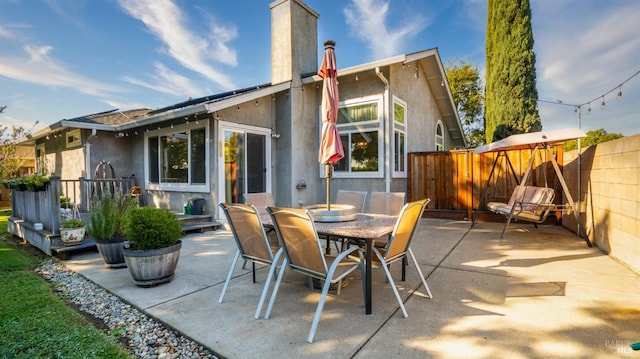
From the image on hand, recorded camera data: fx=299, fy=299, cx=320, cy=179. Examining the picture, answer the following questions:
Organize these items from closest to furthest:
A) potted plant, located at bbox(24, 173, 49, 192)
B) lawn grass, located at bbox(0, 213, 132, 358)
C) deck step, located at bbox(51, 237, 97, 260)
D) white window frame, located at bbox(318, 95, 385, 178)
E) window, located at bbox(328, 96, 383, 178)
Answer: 1. lawn grass, located at bbox(0, 213, 132, 358)
2. deck step, located at bbox(51, 237, 97, 260)
3. potted plant, located at bbox(24, 173, 49, 192)
4. white window frame, located at bbox(318, 95, 385, 178)
5. window, located at bbox(328, 96, 383, 178)

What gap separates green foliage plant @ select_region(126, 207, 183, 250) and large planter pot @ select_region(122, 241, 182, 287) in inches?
3.1

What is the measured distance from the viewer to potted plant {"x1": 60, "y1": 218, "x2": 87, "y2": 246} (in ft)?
15.1

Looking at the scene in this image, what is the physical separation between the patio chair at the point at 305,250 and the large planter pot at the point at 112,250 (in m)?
2.67

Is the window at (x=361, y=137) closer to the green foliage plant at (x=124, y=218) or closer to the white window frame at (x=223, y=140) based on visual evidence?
the white window frame at (x=223, y=140)

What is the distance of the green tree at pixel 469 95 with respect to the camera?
69.4ft

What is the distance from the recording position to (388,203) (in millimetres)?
4160

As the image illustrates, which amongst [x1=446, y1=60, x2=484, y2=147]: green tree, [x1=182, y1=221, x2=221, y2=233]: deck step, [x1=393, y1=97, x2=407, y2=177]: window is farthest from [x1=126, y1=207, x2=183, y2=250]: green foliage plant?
[x1=446, y1=60, x2=484, y2=147]: green tree

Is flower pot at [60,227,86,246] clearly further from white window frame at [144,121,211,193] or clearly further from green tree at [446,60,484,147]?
green tree at [446,60,484,147]

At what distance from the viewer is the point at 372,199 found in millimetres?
4270

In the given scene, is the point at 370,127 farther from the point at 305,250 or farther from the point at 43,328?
the point at 43,328

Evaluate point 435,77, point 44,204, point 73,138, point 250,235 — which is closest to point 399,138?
point 435,77

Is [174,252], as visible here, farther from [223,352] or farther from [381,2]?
[381,2]

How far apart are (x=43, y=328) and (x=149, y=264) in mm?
956

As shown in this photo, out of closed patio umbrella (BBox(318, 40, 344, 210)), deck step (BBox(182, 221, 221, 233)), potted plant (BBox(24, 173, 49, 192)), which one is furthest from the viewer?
deck step (BBox(182, 221, 221, 233))
